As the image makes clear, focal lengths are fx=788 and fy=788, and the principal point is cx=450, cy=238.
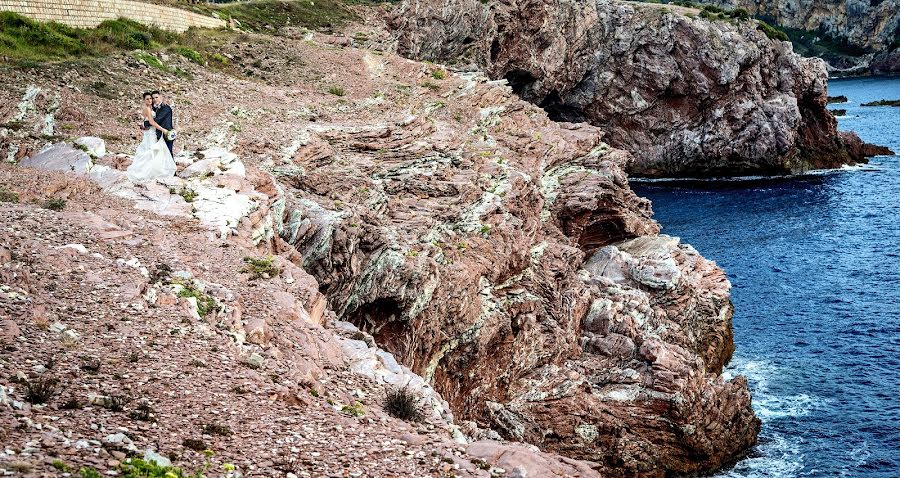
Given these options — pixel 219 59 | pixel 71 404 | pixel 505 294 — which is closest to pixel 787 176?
pixel 505 294

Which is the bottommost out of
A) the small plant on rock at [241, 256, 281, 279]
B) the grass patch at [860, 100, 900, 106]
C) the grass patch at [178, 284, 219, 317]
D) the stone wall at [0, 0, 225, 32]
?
the grass patch at [860, 100, 900, 106]

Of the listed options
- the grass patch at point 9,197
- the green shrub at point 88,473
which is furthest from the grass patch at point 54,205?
the green shrub at point 88,473

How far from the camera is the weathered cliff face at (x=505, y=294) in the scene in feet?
112

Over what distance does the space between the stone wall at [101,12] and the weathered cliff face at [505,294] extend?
17326 millimetres

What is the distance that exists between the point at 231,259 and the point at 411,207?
15967 millimetres

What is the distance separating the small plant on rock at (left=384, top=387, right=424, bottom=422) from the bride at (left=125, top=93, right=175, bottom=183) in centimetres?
1410

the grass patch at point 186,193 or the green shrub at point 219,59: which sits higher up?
the green shrub at point 219,59

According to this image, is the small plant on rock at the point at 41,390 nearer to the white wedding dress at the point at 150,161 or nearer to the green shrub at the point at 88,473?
the green shrub at the point at 88,473

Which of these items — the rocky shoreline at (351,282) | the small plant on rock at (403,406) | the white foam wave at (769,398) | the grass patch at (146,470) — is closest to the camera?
the grass patch at (146,470)

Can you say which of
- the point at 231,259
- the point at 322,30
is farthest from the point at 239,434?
the point at 322,30

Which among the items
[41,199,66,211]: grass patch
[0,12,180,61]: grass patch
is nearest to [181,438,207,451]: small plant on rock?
[41,199,66,211]: grass patch

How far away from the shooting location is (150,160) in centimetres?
2880

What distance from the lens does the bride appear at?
28500 millimetres

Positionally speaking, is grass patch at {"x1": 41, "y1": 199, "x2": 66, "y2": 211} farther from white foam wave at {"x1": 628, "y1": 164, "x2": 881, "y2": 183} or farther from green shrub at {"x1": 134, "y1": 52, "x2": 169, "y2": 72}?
white foam wave at {"x1": 628, "y1": 164, "x2": 881, "y2": 183}
